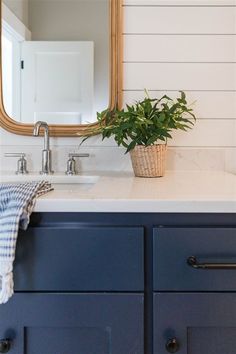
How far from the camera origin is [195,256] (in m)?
0.81

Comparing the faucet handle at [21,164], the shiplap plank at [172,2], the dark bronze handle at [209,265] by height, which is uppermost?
the shiplap plank at [172,2]

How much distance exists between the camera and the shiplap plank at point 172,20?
4.78 feet

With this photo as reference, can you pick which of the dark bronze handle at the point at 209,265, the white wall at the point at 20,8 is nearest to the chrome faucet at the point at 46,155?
the white wall at the point at 20,8

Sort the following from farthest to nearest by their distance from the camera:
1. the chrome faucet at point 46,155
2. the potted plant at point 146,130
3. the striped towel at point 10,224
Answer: the chrome faucet at point 46,155 → the potted plant at point 146,130 → the striped towel at point 10,224

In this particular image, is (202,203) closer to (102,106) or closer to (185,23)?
(102,106)

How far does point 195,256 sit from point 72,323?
13.0 inches

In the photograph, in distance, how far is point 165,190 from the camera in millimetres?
968

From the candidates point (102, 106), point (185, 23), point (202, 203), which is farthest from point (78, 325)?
point (185, 23)

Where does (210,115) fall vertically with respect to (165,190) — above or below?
above

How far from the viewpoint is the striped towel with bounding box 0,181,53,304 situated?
754mm

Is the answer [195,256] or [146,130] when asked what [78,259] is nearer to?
[195,256]

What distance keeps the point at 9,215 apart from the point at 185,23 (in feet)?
3.71

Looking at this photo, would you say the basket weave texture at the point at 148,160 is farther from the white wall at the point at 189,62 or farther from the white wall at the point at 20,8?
the white wall at the point at 20,8

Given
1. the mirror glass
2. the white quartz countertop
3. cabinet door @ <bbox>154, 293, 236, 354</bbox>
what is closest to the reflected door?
the mirror glass
